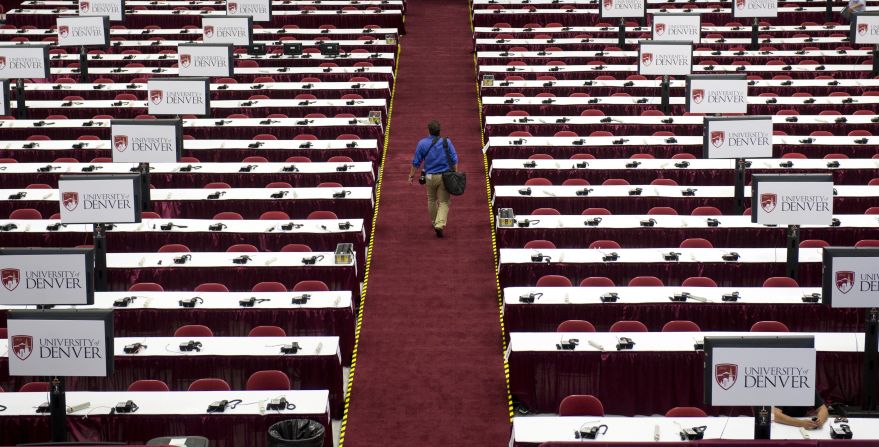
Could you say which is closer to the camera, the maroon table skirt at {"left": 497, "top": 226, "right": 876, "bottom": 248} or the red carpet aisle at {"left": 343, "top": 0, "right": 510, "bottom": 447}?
the red carpet aisle at {"left": 343, "top": 0, "right": 510, "bottom": 447}

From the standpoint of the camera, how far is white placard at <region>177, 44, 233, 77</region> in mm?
20844

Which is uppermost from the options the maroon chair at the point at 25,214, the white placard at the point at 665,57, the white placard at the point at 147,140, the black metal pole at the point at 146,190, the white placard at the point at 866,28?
the white placard at the point at 866,28

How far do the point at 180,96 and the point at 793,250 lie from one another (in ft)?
31.9

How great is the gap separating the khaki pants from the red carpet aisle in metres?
0.30

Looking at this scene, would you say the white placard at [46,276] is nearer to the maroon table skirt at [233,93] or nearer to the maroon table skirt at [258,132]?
the maroon table skirt at [258,132]

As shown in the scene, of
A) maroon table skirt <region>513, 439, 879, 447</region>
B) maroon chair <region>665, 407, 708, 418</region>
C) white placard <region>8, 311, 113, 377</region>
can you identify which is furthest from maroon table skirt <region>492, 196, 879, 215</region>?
white placard <region>8, 311, 113, 377</region>

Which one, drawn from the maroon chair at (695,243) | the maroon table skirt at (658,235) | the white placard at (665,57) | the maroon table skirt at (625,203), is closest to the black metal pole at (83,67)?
the maroon table skirt at (625,203)

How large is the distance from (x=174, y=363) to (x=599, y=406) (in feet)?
14.3

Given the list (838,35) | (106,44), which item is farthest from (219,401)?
(838,35)

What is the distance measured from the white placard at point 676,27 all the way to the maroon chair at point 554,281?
32.1 ft

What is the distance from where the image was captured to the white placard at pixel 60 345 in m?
10.4

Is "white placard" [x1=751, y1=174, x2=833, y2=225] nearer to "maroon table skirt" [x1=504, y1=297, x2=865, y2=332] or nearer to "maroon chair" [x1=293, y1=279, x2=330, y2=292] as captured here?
"maroon table skirt" [x1=504, y1=297, x2=865, y2=332]

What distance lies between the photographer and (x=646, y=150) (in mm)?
18688

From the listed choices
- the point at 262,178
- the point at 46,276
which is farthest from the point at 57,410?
the point at 262,178
